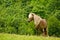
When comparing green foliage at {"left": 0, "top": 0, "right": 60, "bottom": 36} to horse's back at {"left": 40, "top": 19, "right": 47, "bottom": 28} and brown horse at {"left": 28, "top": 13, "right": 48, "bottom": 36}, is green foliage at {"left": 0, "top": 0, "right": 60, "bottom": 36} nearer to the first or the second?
brown horse at {"left": 28, "top": 13, "right": 48, "bottom": 36}

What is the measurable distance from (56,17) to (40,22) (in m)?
11.4

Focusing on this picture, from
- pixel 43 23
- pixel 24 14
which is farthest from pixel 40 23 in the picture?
pixel 24 14

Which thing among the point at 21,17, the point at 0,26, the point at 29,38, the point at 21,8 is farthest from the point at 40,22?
the point at 21,8

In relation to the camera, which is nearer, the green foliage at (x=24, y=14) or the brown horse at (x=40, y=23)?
the brown horse at (x=40, y=23)

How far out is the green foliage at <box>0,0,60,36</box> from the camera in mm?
19905

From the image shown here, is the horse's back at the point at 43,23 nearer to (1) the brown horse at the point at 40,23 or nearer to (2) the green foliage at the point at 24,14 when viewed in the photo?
(1) the brown horse at the point at 40,23

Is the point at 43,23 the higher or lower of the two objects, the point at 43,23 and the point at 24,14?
the higher

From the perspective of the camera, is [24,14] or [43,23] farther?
[24,14]

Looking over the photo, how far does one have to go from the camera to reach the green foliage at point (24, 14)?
19905 mm

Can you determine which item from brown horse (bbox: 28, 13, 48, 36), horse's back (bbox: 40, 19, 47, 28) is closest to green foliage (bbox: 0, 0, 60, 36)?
brown horse (bbox: 28, 13, 48, 36)

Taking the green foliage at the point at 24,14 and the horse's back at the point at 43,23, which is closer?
the horse's back at the point at 43,23

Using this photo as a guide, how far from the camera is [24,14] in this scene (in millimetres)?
22703

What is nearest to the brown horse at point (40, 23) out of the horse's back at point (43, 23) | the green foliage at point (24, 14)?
the horse's back at point (43, 23)

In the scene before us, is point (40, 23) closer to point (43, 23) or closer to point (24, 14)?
point (43, 23)
